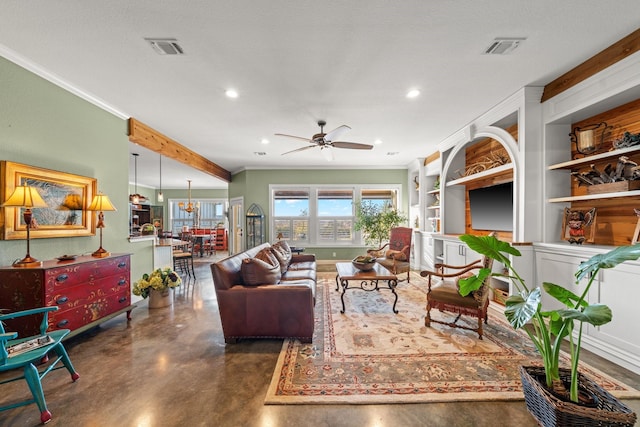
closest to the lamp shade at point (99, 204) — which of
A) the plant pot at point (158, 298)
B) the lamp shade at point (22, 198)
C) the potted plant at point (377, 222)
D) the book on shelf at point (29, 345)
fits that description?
the lamp shade at point (22, 198)

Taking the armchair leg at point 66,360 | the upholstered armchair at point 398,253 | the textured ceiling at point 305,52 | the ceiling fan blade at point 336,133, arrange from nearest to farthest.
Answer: the textured ceiling at point 305,52
the armchair leg at point 66,360
the ceiling fan blade at point 336,133
the upholstered armchair at point 398,253

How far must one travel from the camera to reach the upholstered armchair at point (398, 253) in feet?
15.1

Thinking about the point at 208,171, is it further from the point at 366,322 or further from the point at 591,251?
the point at 591,251

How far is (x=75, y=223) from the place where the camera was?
10.0 ft

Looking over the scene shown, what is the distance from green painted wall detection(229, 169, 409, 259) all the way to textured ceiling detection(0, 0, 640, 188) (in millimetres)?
3465

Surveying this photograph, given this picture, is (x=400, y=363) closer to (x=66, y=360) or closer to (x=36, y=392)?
(x=36, y=392)

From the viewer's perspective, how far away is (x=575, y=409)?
1.45 meters

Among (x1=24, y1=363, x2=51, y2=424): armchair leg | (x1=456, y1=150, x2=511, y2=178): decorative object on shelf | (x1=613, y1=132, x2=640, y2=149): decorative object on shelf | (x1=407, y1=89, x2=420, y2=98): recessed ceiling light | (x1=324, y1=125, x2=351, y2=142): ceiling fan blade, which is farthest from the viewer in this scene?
(x1=456, y1=150, x2=511, y2=178): decorative object on shelf

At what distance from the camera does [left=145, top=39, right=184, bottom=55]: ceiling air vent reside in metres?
2.23

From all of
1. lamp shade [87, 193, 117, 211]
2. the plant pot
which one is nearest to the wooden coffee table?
the plant pot

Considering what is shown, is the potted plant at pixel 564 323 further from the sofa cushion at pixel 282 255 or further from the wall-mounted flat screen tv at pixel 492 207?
the sofa cushion at pixel 282 255

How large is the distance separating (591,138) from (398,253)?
2946 mm

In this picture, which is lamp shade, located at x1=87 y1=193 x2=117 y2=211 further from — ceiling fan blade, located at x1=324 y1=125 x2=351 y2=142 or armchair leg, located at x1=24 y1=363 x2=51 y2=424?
ceiling fan blade, located at x1=324 y1=125 x2=351 y2=142

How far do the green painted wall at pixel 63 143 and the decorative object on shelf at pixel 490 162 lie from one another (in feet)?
18.0
